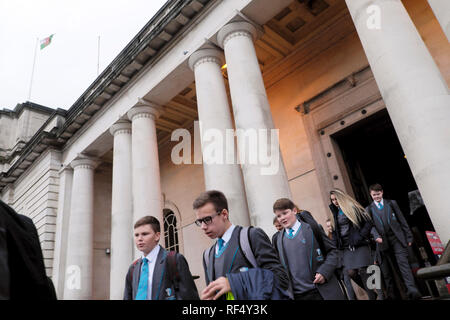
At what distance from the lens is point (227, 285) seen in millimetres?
2119

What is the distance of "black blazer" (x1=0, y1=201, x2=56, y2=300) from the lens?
1356 millimetres

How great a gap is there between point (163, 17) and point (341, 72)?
21.8 feet

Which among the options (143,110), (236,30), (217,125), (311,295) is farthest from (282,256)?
(143,110)

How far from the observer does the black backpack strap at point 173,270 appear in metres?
3.02

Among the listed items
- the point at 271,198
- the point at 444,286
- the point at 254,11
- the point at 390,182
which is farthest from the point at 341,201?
the point at 390,182

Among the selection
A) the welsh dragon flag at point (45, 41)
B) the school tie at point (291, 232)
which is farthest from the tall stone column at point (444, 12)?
the welsh dragon flag at point (45, 41)

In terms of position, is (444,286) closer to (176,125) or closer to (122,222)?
(122,222)

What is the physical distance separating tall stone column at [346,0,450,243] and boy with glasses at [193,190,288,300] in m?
3.90

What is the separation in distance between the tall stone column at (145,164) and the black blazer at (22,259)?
9.42 m

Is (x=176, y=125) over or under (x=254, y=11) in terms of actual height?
over

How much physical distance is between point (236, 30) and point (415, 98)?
18.7 ft

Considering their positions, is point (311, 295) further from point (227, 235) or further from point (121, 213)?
point (121, 213)

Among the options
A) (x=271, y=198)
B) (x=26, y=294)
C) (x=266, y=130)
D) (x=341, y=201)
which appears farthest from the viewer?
(x=266, y=130)

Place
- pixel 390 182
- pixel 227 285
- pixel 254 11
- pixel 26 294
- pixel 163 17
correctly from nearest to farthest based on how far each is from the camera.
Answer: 1. pixel 26 294
2. pixel 227 285
3. pixel 254 11
4. pixel 163 17
5. pixel 390 182
